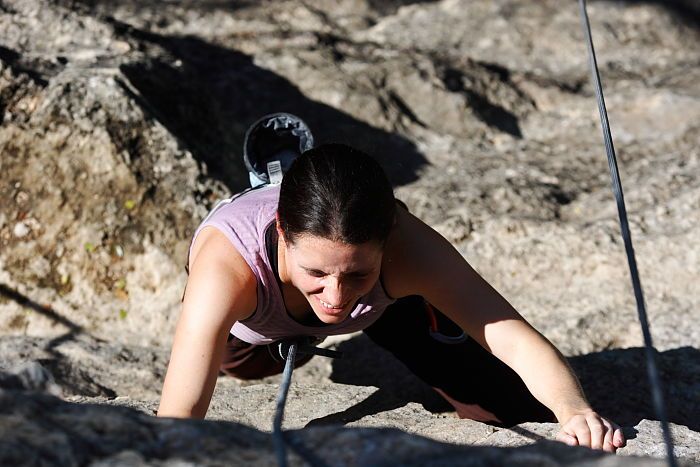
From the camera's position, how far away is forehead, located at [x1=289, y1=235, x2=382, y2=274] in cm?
151

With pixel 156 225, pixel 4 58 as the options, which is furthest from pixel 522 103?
pixel 4 58

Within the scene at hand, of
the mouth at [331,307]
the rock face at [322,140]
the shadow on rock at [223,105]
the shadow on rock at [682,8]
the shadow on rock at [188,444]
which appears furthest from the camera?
Answer: the shadow on rock at [682,8]

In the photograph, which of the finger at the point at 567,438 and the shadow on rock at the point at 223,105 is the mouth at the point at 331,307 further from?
the shadow on rock at the point at 223,105

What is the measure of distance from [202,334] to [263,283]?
168mm

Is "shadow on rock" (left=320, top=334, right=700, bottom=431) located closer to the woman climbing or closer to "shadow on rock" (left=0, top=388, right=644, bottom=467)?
the woman climbing

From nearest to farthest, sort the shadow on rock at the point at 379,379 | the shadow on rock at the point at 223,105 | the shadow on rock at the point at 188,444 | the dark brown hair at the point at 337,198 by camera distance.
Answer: the shadow on rock at the point at 188,444, the dark brown hair at the point at 337,198, the shadow on rock at the point at 379,379, the shadow on rock at the point at 223,105

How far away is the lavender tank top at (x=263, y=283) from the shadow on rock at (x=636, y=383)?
2.27 ft

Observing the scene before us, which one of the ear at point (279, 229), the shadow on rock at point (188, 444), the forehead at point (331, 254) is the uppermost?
the ear at point (279, 229)

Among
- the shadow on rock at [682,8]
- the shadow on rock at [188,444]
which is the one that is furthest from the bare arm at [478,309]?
the shadow on rock at [682,8]

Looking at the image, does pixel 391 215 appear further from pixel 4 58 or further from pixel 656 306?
pixel 4 58

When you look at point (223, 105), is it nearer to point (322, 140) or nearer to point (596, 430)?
point (322, 140)

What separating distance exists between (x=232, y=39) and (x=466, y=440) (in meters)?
2.43

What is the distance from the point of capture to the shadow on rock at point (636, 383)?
2.14 metres

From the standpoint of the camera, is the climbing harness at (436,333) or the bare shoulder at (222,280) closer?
the bare shoulder at (222,280)
